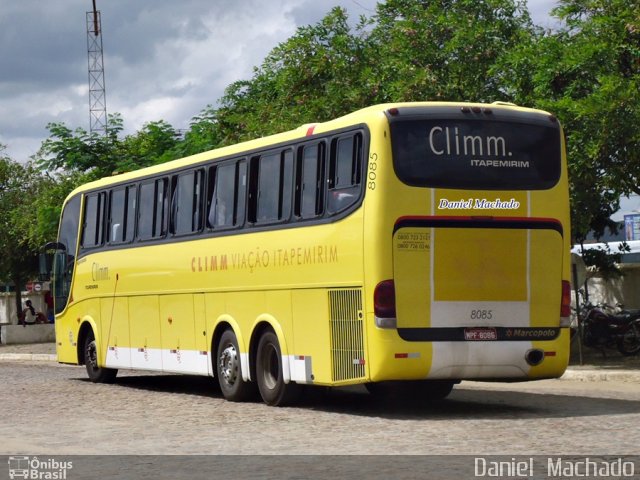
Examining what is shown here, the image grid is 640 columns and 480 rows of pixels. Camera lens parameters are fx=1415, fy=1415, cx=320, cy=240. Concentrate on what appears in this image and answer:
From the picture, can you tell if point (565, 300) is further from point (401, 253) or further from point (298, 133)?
point (298, 133)

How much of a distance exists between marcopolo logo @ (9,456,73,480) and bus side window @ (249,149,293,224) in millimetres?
6281

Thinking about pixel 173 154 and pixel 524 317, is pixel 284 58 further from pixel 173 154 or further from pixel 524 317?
pixel 524 317

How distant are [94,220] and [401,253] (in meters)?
10.6

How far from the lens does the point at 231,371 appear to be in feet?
63.1

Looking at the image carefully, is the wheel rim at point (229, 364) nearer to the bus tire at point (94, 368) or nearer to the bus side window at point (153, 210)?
the bus side window at point (153, 210)

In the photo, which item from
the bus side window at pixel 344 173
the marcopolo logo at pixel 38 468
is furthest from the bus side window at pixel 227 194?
the marcopolo logo at pixel 38 468

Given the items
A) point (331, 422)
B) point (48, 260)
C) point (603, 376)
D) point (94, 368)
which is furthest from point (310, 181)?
point (48, 260)

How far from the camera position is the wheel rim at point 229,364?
1914cm

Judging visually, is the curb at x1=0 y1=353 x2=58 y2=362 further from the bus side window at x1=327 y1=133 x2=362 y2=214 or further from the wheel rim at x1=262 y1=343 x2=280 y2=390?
the bus side window at x1=327 y1=133 x2=362 y2=214

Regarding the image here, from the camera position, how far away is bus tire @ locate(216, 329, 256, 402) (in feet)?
62.3

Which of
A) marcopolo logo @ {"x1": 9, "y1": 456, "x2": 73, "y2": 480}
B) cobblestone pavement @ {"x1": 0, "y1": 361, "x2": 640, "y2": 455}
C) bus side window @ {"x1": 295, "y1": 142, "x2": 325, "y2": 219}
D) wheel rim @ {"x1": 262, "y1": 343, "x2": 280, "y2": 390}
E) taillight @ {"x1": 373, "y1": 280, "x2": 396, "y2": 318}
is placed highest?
bus side window @ {"x1": 295, "y1": 142, "x2": 325, "y2": 219}

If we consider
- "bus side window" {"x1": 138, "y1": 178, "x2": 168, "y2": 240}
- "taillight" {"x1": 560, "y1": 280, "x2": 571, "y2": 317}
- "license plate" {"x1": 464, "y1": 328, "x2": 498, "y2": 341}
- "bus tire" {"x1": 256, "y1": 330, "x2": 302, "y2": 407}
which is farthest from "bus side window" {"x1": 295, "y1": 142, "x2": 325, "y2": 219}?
"bus side window" {"x1": 138, "y1": 178, "x2": 168, "y2": 240}

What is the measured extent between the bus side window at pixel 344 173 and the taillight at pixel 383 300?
1.11m

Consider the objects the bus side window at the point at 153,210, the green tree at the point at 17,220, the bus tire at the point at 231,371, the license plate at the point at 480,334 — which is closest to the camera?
the license plate at the point at 480,334
